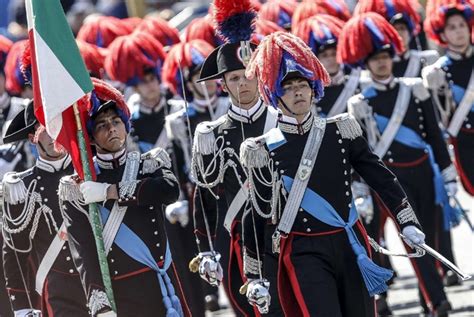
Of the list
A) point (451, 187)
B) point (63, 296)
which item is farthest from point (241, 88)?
point (451, 187)

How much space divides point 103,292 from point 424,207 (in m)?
3.47

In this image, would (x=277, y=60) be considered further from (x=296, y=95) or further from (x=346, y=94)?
(x=346, y=94)

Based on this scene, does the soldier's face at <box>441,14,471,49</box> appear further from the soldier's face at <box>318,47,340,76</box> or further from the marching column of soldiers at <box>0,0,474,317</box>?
the soldier's face at <box>318,47,340,76</box>

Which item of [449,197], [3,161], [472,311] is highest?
[3,161]

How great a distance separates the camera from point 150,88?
1291cm

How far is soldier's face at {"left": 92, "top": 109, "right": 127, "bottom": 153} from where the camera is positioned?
29.1 feet

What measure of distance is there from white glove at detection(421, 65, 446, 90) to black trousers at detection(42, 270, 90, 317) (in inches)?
147

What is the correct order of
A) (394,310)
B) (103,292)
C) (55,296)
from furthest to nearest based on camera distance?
(394,310) → (55,296) → (103,292)

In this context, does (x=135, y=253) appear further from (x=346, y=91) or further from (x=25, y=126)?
(x=346, y=91)

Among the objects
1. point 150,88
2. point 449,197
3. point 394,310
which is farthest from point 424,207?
point 150,88

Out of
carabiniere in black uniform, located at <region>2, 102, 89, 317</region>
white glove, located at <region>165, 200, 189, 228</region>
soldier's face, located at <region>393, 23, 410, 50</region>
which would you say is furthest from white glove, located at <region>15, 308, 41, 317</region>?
soldier's face, located at <region>393, 23, 410, 50</region>

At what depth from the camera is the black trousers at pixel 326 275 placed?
8.48 metres

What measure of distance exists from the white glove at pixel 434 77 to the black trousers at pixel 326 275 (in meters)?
3.97

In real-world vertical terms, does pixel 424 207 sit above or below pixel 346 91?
below
